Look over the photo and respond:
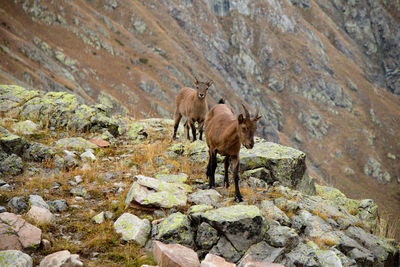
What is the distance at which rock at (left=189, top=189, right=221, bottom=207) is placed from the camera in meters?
7.51

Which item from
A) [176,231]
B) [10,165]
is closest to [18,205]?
[10,165]

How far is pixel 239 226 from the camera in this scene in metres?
6.31

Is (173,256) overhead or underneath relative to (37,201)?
overhead

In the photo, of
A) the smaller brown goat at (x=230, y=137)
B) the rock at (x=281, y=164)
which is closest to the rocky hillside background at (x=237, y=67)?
the smaller brown goat at (x=230, y=137)

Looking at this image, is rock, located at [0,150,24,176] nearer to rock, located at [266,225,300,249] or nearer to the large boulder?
the large boulder

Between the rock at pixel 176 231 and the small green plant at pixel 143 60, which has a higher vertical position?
the rock at pixel 176 231

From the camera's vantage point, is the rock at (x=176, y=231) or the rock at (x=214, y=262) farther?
the rock at (x=176, y=231)

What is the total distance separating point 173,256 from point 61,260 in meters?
1.80

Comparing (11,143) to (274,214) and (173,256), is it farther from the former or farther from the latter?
(274,214)

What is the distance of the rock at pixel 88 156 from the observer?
9.80 metres

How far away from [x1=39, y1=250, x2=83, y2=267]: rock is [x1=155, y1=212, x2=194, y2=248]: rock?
1613mm

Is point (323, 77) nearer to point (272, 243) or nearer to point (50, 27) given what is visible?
point (50, 27)

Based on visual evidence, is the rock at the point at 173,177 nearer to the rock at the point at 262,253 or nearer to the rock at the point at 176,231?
the rock at the point at 176,231

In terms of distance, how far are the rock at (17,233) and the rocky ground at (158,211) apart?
0.6 inches
